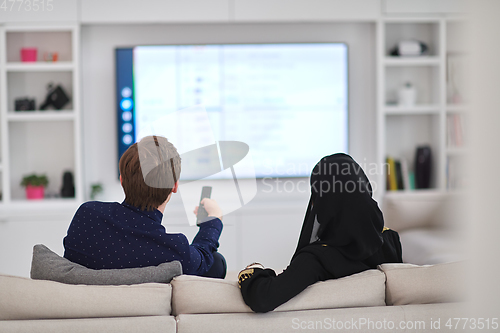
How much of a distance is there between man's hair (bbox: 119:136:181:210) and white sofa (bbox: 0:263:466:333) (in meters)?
0.33

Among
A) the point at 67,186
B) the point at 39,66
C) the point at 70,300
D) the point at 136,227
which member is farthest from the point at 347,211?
the point at 39,66

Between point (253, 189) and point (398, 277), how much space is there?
2311mm

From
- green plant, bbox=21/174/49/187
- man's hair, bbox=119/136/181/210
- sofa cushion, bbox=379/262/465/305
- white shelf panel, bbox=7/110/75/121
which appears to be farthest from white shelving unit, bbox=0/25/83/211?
sofa cushion, bbox=379/262/465/305

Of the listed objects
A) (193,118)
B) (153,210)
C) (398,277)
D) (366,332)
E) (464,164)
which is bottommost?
(366,332)

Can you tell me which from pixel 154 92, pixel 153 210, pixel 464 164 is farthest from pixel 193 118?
pixel 464 164

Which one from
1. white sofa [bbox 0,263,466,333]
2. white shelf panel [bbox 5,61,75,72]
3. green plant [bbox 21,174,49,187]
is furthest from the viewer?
green plant [bbox 21,174,49,187]

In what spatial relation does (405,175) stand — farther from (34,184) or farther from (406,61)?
(34,184)

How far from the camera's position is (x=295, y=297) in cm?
106

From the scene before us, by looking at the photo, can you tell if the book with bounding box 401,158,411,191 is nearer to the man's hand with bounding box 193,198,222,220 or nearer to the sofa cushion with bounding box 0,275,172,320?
the man's hand with bounding box 193,198,222,220

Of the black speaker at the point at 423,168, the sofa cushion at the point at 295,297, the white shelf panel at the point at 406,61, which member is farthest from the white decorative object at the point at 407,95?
the sofa cushion at the point at 295,297

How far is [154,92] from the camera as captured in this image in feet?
10.9

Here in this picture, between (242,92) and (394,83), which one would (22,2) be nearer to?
(242,92)

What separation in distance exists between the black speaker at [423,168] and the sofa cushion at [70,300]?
291 centimetres

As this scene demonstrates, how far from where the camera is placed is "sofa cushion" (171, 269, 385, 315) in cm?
105
